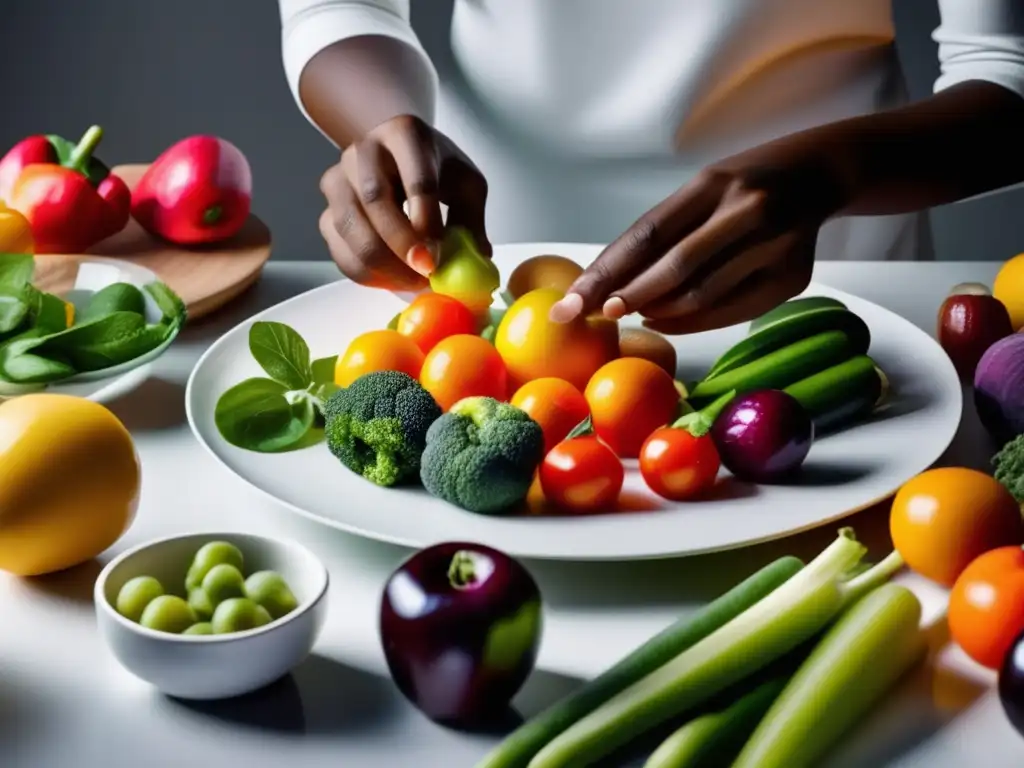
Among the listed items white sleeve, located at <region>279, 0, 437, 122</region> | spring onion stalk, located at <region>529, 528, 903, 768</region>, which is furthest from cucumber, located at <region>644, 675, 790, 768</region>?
white sleeve, located at <region>279, 0, 437, 122</region>

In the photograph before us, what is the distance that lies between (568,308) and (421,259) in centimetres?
18

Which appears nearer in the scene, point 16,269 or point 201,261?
point 16,269

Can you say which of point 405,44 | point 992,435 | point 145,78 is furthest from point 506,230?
point 145,78

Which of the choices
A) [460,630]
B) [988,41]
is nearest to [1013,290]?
[988,41]

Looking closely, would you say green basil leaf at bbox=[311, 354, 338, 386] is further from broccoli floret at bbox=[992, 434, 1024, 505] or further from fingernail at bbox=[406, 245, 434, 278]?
broccoli floret at bbox=[992, 434, 1024, 505]

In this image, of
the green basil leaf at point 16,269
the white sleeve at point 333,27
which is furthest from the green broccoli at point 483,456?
the white sleeve at point 333,27

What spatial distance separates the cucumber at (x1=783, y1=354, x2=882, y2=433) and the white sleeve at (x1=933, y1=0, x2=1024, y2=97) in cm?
48

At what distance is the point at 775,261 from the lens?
42.9 inches

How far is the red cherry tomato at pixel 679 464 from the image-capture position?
898 mm

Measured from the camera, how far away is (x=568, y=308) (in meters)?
1.03

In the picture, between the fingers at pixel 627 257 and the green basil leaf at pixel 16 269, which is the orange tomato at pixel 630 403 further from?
the green basil leaf at pixel 16 269

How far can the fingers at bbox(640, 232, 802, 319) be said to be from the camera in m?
1.07

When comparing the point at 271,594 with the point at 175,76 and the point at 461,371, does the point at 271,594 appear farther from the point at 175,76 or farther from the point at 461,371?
the point at 175,76

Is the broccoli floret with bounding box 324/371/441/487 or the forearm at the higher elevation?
the forearm
